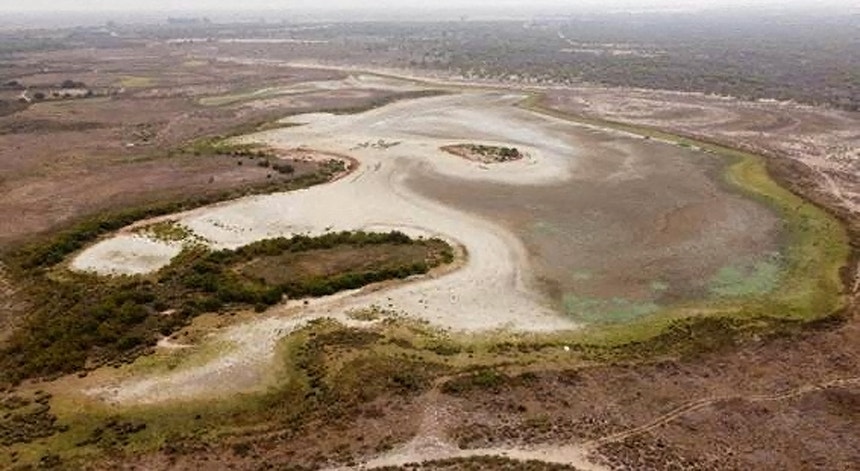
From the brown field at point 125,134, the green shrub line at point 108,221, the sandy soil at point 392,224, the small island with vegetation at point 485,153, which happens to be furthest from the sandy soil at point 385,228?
the brown field at point 125,134

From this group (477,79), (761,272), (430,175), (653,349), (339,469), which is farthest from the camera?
(477,79)

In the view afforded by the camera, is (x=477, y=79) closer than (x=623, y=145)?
No

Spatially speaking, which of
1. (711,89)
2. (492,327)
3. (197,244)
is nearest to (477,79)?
(711,89)

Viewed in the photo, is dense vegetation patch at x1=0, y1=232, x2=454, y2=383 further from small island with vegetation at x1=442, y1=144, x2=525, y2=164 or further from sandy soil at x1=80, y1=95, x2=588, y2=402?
small island with vegetation at x1=442, y1=144, x2=525, y2=164

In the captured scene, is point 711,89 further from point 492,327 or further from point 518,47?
point 492,327

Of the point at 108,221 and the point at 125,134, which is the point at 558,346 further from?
the point at 125,134

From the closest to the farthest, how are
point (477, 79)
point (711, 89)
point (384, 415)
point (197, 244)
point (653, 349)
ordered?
point (384, 415)
point (653, 349)
point (197, 244)
point (711, 89)
point (477, 79)
